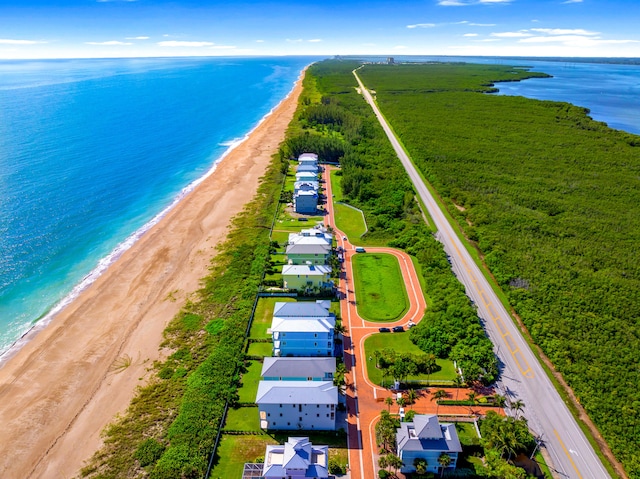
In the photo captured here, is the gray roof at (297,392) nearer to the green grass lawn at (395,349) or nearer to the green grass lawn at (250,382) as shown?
the green grass lawn at (250,382)

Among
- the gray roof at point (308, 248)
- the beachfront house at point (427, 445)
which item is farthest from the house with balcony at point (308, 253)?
the beachfront house at point (427, 445)

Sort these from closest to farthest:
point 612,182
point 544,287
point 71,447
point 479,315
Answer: point 71,447
point 479,315
point 544,287
point 612,182

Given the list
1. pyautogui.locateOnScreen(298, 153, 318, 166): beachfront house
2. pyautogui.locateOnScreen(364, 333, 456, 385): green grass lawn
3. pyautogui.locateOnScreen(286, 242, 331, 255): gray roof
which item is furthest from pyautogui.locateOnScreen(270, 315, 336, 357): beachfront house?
pyautogui.locateOnScreen(298, 153, 318, 166): beachfront house

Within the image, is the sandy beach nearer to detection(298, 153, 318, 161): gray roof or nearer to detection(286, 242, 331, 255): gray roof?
detection(286, 242, 331, 255): gray roof

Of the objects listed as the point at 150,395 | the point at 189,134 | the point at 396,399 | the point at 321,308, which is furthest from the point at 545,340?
the point at 189,134

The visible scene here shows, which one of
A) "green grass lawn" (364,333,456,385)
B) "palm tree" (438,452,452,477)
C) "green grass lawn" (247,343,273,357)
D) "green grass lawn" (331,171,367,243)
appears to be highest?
"green grass lawn" (331,171,367,243)

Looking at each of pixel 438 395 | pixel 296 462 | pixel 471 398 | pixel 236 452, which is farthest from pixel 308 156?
pixel 296 462

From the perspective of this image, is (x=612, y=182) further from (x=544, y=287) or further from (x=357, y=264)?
(x=357, y=264)
